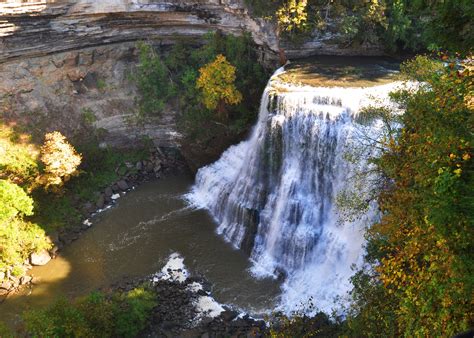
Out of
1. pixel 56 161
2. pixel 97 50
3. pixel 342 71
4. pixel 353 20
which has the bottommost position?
pixel 56 161

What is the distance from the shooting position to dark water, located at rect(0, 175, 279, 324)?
20609mm

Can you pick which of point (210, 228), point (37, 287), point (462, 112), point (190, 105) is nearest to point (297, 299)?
point (210, 228)

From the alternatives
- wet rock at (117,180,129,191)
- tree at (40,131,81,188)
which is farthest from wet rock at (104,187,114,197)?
tree at (40,131,81,188)

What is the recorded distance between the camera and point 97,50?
104 ft

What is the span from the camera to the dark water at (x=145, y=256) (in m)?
20.6

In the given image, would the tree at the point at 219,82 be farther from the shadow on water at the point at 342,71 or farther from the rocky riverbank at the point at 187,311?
the rocky riverbank at the point at 187,311

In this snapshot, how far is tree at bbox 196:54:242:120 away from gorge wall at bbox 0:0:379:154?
11.5ft

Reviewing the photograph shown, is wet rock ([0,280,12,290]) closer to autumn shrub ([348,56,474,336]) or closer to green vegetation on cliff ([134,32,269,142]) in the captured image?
green vegetation on cliff ([134,32,269,142])

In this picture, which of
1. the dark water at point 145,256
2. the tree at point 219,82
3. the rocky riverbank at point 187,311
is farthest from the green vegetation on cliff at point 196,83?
the rocky riverbank at point 187,311

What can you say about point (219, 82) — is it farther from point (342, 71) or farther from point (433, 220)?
point (433, 220)

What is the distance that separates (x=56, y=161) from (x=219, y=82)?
11.7m

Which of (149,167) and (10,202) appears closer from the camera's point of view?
(10,202)

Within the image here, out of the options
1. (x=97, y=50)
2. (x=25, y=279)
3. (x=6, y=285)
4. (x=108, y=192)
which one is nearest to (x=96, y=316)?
(x=25, y=279)

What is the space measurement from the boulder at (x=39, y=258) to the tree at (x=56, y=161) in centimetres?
429
